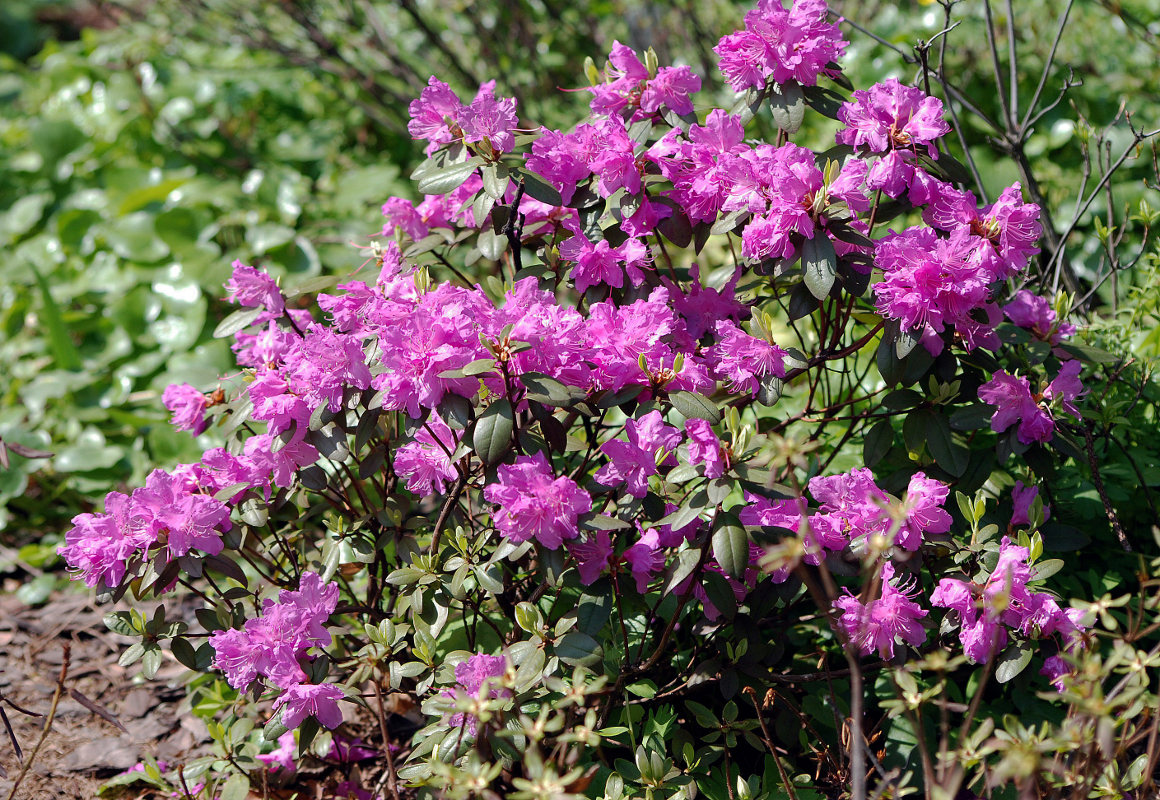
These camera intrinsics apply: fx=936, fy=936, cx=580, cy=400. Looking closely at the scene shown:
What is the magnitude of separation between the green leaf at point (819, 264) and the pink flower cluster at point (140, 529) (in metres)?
1.02

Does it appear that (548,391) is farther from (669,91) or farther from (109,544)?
(109,544)

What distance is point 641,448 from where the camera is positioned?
4.53 feet

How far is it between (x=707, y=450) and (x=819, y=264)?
0.35 m

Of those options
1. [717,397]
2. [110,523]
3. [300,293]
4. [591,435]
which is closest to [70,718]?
[110,523]

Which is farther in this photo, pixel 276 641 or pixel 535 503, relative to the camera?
pixel 276 641

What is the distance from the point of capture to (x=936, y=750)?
168 centimetres

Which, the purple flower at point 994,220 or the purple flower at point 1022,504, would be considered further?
the purple flower at point 1022,504

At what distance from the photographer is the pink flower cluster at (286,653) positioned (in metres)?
1.44

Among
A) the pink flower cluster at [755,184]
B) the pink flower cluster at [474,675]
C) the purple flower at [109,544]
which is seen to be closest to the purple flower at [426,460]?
the pink flower cluster at [474,675]

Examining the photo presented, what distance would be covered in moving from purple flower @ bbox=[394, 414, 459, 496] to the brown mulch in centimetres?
79

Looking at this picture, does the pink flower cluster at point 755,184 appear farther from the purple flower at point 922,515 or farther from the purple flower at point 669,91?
the purple flower at point 922,515

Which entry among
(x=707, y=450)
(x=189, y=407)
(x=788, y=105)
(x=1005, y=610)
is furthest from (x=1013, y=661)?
(x=189, y=407)

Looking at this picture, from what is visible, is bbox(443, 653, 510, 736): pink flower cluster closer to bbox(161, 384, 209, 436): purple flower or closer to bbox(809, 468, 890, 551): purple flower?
bbox(809, 468, 890, 551): purple flower

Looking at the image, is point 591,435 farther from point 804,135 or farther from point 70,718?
point 804,135
